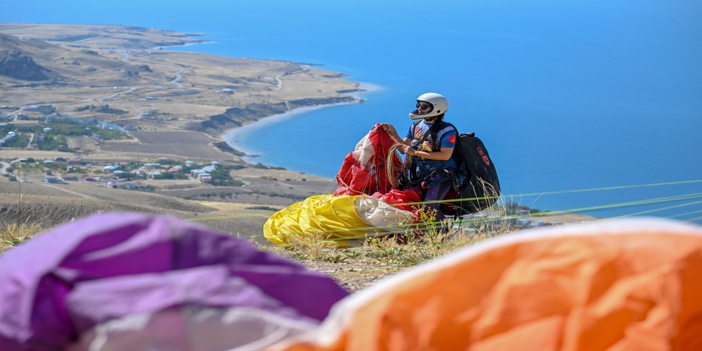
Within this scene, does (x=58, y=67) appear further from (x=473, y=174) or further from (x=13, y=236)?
(x=473, y=174)

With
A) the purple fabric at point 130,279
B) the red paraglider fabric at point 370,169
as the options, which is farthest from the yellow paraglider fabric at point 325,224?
the purple fabric at point 130,279

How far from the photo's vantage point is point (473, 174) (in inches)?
182

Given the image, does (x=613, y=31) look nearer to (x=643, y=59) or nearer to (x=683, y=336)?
(x=643, y=59)

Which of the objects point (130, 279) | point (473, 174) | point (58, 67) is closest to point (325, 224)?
point (473, 174)

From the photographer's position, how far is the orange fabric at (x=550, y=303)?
111 centimetres

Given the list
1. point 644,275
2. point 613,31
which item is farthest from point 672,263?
point 613,31

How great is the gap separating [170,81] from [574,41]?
321 ft

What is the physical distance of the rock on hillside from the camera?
309ft

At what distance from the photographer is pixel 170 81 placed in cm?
10481

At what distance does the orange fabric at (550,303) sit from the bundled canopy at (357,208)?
3149 millimetres

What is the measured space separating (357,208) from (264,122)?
7898 centimetres

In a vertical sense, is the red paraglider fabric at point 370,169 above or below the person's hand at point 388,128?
below

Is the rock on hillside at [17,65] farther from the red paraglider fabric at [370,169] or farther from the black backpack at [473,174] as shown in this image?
the black backpack at [473,174]

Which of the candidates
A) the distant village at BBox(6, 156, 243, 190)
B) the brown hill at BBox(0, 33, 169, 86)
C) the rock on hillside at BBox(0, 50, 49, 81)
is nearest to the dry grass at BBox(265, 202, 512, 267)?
the distant village at BBox(6, 156, 243, 190)
